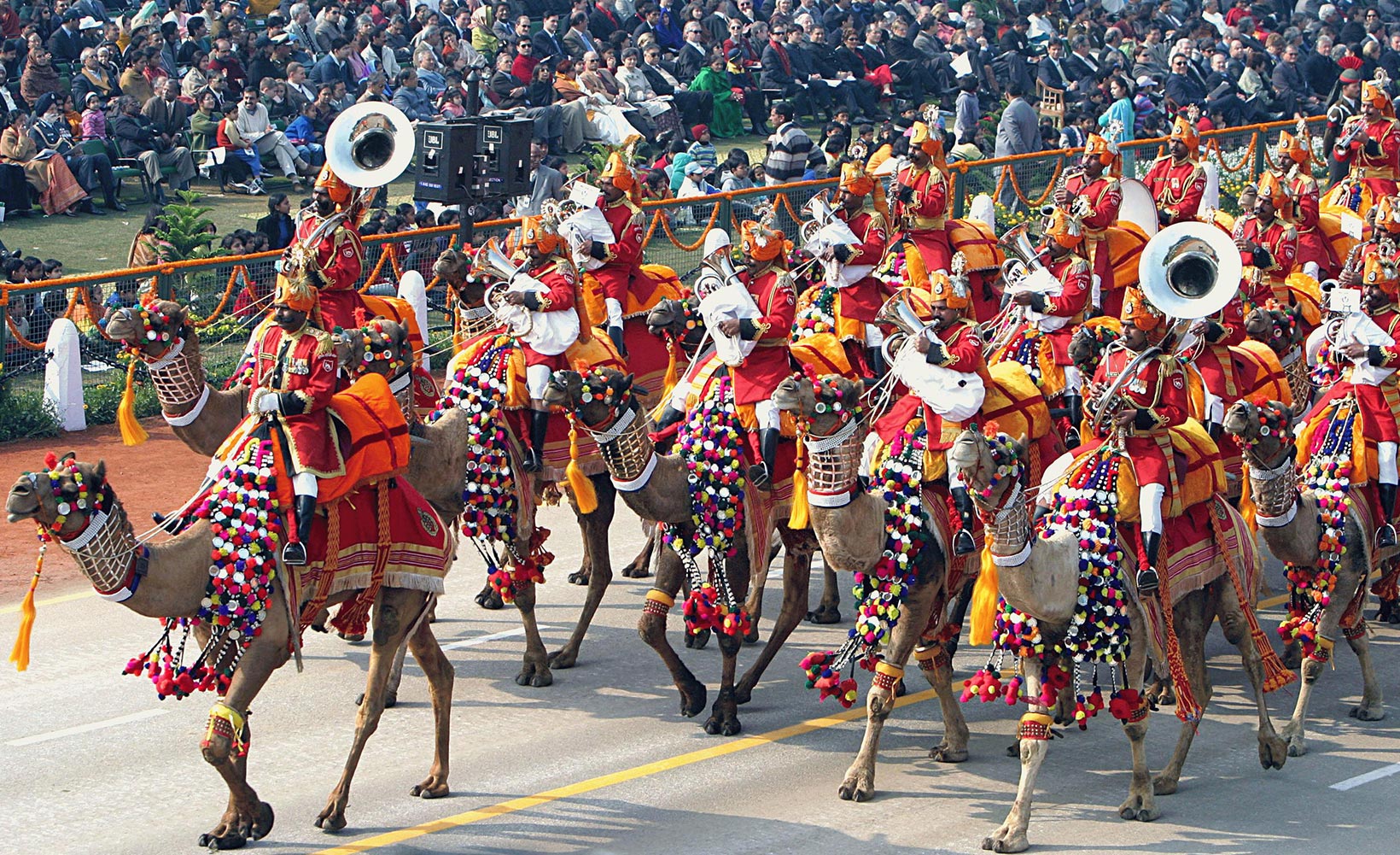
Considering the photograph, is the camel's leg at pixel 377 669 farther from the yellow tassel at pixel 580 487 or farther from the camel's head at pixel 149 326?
the camel's head at pixel 149 326

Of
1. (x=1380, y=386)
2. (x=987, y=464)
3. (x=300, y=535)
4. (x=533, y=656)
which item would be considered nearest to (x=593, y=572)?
(x=533, y=656)

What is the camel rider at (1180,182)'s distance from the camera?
19.0 metres

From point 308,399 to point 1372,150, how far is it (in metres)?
13.1

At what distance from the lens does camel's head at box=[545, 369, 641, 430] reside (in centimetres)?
1094

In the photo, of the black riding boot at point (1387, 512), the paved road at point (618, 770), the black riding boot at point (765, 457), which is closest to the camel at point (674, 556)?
the paved road at point (618, 770)

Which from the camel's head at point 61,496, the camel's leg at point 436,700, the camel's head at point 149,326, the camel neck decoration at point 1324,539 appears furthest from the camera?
the camel neck decoration at point 1324,539

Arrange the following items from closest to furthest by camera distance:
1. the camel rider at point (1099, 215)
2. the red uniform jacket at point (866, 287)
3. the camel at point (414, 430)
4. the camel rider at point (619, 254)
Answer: the camel at point (414, 430) < the red uniform jacket at point (866, 287) < the camel rider at point (619, 254) < the camel rider at point (1099, 215)

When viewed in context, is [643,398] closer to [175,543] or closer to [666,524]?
[666,524]

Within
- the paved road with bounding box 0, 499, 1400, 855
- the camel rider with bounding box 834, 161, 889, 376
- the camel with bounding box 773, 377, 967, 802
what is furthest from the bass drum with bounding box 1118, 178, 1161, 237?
the camel with bounding box 773, 377, 967, 802

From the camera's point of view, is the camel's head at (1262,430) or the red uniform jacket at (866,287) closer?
the camel's head at (1262,430)

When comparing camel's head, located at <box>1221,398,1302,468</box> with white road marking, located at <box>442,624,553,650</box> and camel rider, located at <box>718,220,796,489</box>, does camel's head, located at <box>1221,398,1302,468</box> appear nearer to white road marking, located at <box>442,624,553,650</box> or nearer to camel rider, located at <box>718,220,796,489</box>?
camel rider, located at <box>718,220,796,489</box>

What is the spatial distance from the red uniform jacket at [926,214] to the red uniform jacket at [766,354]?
4.36 meters

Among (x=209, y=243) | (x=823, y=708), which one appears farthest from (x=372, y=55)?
(x=823, y=708)

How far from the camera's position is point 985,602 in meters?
10.0
